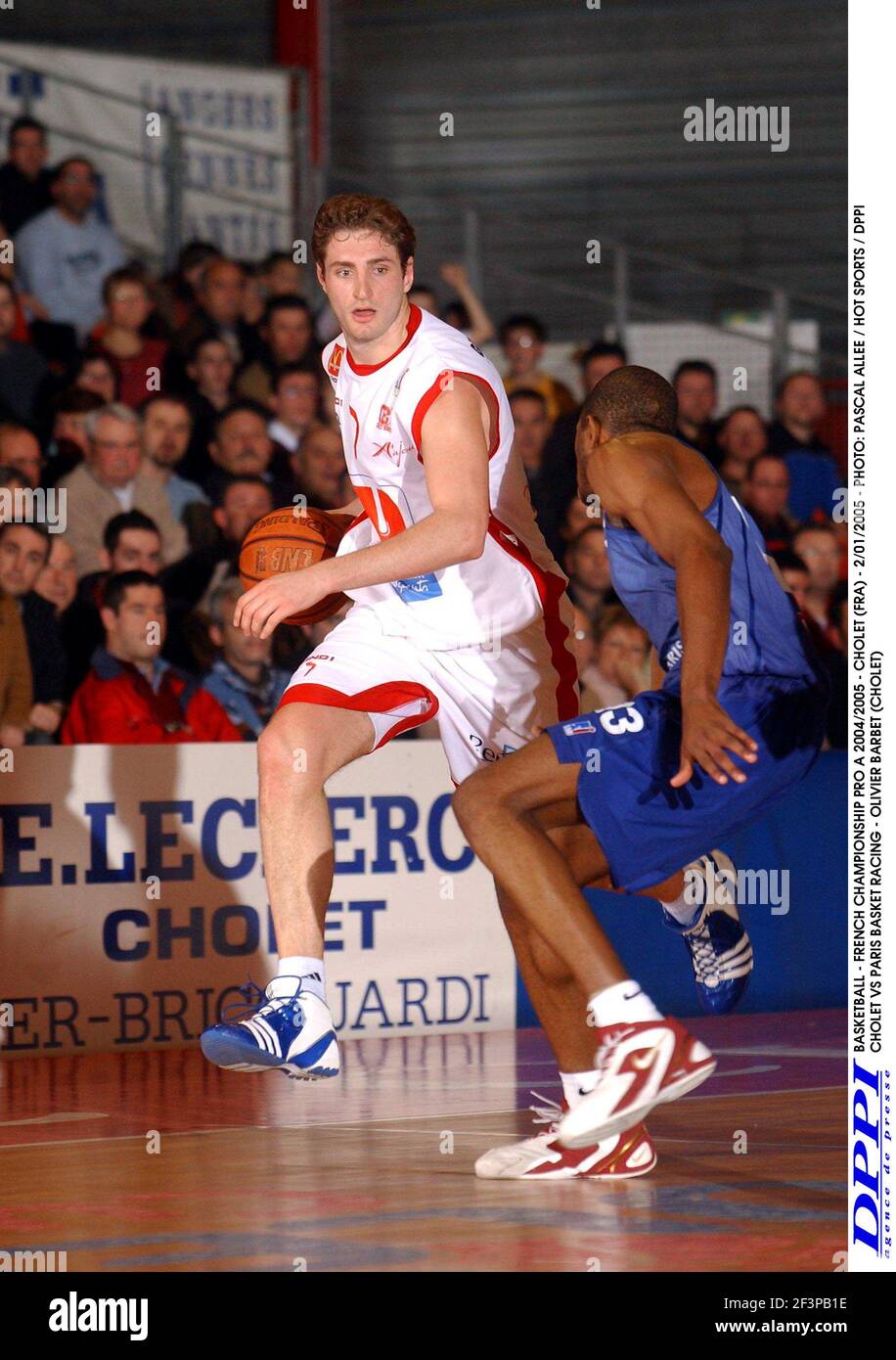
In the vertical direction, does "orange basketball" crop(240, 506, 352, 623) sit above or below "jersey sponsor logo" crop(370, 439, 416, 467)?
below

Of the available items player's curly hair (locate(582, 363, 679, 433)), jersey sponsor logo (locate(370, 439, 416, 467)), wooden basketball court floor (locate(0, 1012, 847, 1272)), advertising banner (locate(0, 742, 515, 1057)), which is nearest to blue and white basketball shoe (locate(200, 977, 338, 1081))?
wooden basketball court floor (locate(0, 1012, 847, 1272))

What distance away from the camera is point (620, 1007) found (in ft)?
16.0

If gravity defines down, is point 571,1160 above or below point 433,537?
below

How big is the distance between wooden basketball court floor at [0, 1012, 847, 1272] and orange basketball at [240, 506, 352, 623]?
1557mm

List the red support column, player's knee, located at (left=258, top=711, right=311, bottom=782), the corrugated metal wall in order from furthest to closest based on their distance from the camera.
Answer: the red support column → the corrugated metal wall → player's knee, located at (left=258, top=711, right=311, bottom=782)

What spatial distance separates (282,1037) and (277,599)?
3.61 feet

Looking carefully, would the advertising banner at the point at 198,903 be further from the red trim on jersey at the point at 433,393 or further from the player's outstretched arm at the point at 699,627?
the player's outstretched arm at the point at 699,627

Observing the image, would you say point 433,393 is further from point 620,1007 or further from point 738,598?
point 620,1007

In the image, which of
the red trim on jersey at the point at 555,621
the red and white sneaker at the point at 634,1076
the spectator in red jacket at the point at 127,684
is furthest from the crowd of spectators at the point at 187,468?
the red and white sneaker at the point at 634,1076

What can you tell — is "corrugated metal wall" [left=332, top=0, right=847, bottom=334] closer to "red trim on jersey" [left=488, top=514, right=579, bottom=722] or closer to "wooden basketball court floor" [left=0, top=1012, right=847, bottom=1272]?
"wooden basketball court floor" [left=0, top=1012, right=847, bottom=1272]

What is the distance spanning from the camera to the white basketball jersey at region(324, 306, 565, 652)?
5707mm

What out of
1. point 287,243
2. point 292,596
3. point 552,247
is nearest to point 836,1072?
point 292,596

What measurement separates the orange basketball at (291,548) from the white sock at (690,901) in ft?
4.33

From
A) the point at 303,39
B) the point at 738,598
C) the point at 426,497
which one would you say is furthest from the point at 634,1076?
the point at 303,39
